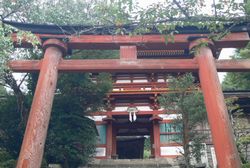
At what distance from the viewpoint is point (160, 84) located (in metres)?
14.2

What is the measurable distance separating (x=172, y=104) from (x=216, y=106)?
353 centimetres

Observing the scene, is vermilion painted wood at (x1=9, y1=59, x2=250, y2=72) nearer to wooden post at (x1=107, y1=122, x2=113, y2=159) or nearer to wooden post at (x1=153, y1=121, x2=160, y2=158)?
wooden post at (x1=153, y1=121, x2=160, y2=158)

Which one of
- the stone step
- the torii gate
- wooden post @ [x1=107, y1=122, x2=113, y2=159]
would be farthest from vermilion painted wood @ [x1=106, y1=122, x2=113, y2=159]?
the torii gate

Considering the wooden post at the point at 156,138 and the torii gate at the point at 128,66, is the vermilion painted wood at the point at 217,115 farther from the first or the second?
the wooden post at the point at 156,138

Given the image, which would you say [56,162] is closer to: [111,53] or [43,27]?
[43,27]

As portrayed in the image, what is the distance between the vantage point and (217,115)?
208 inches

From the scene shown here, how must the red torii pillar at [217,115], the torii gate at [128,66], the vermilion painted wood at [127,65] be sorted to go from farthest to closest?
the vermilion painted wood at [127,65]
the torii gate at [128,66]
the red torii pillar at [217,115]

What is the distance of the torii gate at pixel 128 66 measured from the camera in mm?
5086

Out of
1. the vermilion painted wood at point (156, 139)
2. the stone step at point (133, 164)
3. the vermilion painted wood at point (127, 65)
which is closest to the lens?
the vermilion painted wood at point (127, 65)

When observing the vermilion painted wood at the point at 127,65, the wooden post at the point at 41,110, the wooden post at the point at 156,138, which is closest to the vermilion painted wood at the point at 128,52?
the vermilion painted wood at the point at 127,65

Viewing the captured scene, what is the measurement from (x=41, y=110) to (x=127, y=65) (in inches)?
82.8

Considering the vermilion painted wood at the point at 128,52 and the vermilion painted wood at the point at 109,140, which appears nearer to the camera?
the vermilion painted wood at the point at 128,52

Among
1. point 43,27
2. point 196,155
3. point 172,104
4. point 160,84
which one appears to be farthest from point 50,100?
point 160,84

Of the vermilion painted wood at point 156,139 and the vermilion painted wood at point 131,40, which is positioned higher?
the vermilion painted wood at point 131,40
